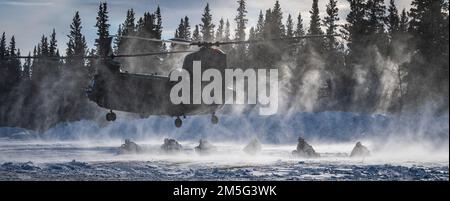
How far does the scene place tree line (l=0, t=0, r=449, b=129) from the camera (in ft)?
91.3

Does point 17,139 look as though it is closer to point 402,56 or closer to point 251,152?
point 251,152

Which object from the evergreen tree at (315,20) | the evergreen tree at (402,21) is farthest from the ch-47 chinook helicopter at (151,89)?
the evergreen tree at (315,20)

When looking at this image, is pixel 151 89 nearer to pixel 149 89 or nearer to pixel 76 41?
pixel 149 89

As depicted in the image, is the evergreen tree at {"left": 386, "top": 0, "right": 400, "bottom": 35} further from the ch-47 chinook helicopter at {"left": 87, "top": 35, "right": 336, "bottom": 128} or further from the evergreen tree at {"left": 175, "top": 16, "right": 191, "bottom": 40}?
the evergreen tree at {"left": 175, "top": 16, "right": 191, "bottom": 40}

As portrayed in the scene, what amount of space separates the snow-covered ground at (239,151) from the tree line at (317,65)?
8.52 ft

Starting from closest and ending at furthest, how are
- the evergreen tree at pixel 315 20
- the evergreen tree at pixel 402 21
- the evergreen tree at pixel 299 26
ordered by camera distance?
the evergreen tree at pixel 402 21 → the evergreen tree at pixel 315 20 → the evergreen tree at pixel 299 26

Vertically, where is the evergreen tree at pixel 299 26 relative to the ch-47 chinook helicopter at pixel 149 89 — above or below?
above

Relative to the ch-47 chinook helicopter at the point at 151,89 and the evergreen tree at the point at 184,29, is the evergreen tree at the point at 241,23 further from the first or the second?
the ch-47 chinook helicopter at the point at 151,89

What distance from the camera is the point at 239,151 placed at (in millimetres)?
42906

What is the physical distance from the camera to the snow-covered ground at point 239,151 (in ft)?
81.8

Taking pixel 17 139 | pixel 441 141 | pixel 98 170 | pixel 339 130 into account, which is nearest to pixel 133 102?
pixel 98 170

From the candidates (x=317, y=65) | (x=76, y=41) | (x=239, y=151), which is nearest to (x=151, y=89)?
(x=239, y=151)

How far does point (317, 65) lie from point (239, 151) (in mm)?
20678

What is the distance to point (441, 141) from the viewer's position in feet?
91.8
